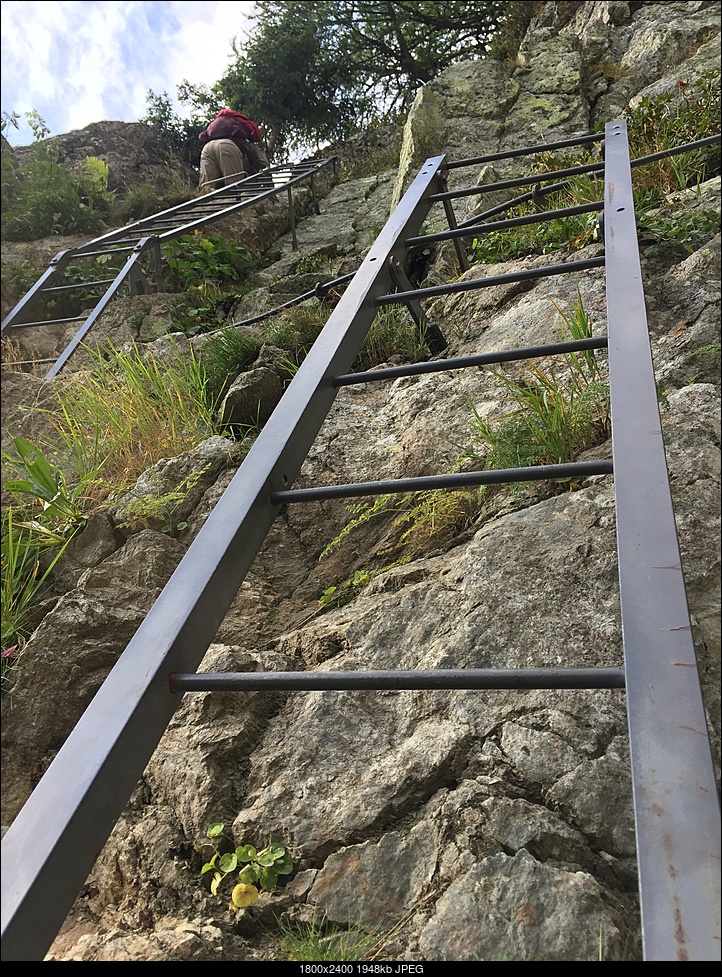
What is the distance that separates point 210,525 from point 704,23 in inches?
325

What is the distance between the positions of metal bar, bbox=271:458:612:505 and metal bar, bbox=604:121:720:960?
0.06 m

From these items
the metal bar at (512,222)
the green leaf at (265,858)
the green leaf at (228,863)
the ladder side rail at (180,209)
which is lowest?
the green leaf at (228,863)

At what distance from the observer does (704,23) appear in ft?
23.4

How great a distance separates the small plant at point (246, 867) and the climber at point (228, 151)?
9.21 m

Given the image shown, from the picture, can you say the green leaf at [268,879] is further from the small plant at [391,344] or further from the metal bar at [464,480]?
the small plant at [391,344]

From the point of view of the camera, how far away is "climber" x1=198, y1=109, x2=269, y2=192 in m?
9.44

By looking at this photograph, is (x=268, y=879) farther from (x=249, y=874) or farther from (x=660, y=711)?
(x=660, y=711)

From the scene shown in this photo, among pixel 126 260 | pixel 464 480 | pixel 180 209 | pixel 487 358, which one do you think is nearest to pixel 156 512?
pixel 487 358

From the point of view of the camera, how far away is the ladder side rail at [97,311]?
4.45m

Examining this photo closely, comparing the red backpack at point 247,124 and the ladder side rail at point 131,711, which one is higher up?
the red backpack at point 247,124

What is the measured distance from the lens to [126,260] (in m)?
7.51

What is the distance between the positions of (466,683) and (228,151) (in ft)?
32.2

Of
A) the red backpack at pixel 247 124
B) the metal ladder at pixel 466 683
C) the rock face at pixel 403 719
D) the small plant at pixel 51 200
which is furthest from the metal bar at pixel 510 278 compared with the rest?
the red backpack at pixel 247 124

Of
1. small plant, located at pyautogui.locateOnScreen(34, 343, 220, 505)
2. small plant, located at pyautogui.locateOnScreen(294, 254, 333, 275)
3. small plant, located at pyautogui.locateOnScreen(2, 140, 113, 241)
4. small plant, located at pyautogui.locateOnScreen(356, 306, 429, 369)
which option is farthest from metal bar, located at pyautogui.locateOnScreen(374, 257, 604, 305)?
small plant, located at pyautogui.locateOnScreen(2, 140, 113, 241)
